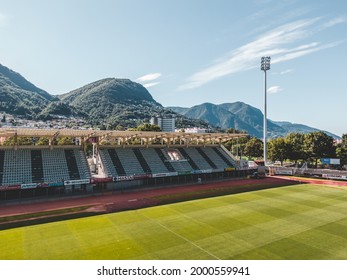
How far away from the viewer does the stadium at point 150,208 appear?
1816cm

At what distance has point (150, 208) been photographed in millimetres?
29750

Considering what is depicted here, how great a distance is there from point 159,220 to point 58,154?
24.0 m

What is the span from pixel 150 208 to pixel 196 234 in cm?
994

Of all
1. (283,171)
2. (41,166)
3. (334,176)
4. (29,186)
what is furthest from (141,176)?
(334,176)

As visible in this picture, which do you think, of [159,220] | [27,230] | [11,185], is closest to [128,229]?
[159,220]

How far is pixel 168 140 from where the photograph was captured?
5328 cm

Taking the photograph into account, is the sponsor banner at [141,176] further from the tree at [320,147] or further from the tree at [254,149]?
the tree at [254,149]

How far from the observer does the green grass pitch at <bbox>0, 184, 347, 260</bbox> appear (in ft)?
56.5

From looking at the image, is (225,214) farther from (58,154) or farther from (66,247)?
(58,154)

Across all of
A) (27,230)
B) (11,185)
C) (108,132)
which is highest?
(108,132)

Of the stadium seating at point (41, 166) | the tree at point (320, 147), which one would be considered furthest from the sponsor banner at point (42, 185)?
the tree at point (320, 147)

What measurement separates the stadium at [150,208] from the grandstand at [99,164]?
0.52 feet

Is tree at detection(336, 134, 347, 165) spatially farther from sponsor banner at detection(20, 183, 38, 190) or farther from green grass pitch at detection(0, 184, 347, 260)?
sponsor banner at detection(20, 183, 38, 190)

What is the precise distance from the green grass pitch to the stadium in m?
0.08
